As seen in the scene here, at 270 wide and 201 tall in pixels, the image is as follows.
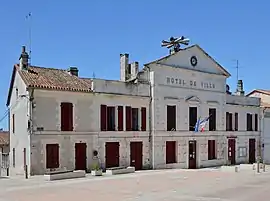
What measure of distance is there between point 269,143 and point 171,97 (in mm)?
16557

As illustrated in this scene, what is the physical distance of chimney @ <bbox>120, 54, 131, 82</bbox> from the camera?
33.2 metres

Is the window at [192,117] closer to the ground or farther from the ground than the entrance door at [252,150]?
farther from the ground

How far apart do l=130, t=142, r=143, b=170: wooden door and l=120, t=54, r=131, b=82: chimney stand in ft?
16.9

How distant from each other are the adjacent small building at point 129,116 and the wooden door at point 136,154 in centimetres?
7

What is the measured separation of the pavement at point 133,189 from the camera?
57.1ft

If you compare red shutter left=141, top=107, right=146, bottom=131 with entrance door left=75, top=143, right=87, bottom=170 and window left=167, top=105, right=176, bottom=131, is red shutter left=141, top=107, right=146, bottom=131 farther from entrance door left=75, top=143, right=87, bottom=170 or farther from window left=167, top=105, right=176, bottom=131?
entrance door left=75, top=143, right=87, bottom=170

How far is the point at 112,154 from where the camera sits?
99.7 feet

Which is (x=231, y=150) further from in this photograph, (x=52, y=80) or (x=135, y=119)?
(x=52, y=80)

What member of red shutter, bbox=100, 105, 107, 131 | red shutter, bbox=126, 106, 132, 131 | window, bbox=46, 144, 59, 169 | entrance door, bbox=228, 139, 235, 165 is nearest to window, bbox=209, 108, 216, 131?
entrance door, bbox=228, 139, 235, 165

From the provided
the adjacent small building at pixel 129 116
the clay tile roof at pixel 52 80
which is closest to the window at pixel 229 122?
the adjacent small building at pixel 129 116

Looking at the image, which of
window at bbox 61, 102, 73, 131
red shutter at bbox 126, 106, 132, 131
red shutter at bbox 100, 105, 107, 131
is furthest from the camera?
red shutter at bbox 126, 106, 132, 131

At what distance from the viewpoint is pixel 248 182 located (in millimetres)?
24391

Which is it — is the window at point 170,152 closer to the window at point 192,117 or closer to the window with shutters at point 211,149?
the window at point 192,117

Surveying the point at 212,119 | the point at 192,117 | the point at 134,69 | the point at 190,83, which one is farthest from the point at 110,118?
the point at 212,119
